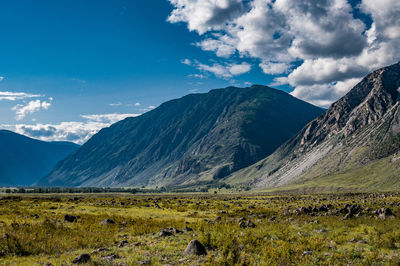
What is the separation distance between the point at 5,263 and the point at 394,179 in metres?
235

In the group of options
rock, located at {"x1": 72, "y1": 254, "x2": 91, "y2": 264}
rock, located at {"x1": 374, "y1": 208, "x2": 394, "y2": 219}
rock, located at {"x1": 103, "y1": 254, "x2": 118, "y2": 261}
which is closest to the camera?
rock, located at {"x1": 72, "y1": 254, "x2": 91, "y2": 264}

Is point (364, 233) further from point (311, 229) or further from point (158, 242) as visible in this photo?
point (158, 242)

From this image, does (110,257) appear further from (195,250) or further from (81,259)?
(195,250)

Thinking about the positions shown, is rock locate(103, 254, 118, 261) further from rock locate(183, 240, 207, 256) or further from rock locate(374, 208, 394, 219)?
rock locate(374, 208, 394, 219)

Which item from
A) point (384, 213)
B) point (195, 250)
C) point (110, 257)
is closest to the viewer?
point (110, 257)

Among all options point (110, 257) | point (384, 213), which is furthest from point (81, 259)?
point (384, 213)

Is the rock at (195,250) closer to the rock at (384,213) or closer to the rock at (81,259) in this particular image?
the rock at (81,259)

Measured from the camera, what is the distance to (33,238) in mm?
17844

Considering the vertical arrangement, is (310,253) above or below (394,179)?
above

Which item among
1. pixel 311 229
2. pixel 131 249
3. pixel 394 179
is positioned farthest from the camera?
pixel 394 179

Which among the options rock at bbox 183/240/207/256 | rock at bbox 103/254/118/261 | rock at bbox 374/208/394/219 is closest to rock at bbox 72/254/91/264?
rock at bbox 103/254/118/261

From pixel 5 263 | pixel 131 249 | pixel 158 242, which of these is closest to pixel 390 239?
pixel 158 242

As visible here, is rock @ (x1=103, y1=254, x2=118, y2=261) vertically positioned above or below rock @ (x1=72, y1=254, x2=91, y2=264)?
below

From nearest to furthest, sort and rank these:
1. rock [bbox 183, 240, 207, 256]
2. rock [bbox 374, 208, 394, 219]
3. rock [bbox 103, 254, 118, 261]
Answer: rock [bbox 103, 254, 118, 261], rock [bbox 183, 240, 207, 256], rock [bbox 374, 208, 394, 219]
